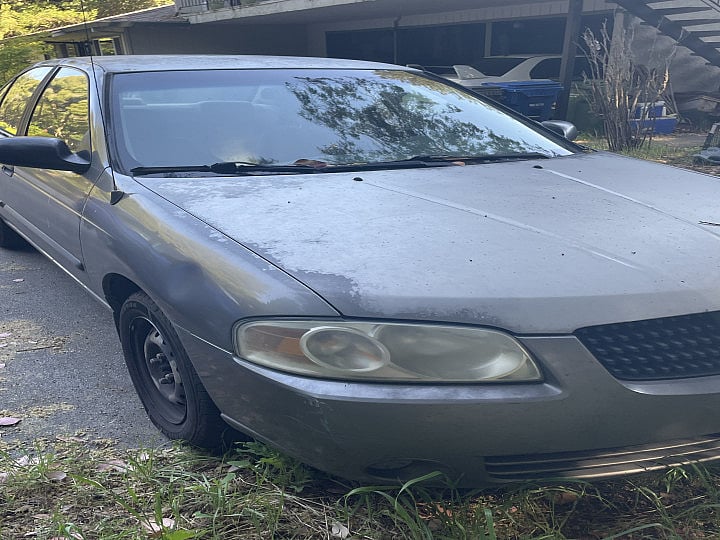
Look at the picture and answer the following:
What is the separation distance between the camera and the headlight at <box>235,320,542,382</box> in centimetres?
153

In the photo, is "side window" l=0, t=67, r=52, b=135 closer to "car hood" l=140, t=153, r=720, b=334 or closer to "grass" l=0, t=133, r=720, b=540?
"car hood" l=140, t=153, r=720, b=334

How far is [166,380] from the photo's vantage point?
7.35 feet

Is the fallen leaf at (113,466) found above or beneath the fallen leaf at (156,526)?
A: beneath

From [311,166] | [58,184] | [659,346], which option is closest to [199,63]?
[58,184]

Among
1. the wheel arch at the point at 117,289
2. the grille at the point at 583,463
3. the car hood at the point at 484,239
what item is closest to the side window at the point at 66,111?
the wheel arch at the point at 117,289

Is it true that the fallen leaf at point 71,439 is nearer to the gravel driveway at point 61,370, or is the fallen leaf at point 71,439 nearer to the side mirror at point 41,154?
the gravel driveway at point 61,370

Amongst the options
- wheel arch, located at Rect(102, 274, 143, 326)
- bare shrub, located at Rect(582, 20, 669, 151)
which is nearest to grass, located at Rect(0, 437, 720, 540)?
wheel arch, located at Rect(102, 274, 143, 326)

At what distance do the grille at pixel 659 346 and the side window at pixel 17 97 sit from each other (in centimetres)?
351

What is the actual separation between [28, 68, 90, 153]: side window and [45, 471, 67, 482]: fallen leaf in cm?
132

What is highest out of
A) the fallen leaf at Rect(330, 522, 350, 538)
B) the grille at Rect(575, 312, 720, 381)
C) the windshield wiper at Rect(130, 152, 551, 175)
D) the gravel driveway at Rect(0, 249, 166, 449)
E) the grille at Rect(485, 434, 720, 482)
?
the windshield wiper at Rect(130, 152, 551, 175)

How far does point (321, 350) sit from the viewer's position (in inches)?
61.7

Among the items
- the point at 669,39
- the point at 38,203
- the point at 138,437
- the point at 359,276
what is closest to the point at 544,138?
the point at 359,276

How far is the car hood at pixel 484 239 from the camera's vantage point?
5.11 ft

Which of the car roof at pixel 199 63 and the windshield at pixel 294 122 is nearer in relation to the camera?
the windshield at pixel 294 122
